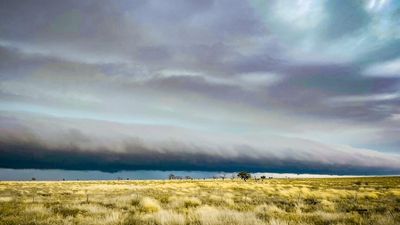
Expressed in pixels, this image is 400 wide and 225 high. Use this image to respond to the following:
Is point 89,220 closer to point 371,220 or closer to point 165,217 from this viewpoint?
point 165,217

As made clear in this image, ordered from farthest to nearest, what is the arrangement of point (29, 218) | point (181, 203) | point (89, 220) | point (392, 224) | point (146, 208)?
point (181, 203), point (146, 208), point (29, 218), point (89, 220), point (392, 224)

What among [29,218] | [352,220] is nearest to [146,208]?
[29,218]

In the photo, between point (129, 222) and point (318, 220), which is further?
point (318, 220)

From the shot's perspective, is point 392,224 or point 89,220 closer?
point 392,224

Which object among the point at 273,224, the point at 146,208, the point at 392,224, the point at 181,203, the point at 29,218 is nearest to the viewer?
the point at 273,224

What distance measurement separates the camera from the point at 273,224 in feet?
44.4

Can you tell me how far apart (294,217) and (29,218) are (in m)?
12.4

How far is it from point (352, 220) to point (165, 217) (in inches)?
332

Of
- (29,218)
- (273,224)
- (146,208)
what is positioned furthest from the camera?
(146,208)

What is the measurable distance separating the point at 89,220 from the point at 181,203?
9.82 meters

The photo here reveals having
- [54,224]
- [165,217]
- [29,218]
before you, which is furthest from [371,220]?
[29,218]

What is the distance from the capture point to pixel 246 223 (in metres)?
14.0

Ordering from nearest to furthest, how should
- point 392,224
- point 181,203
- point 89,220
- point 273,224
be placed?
point 273,224
point 392,224
point 89,220
point 181,203

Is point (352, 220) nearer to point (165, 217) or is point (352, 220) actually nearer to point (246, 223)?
point (246, 223)
